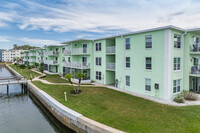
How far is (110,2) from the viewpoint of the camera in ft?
62.7

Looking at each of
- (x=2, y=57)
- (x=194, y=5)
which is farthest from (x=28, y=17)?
(x=2, y=57)

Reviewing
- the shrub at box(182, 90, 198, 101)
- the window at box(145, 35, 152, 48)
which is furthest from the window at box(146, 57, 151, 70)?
the shrub at box(182, 90, 198, 101)

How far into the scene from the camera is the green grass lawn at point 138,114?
345 inches

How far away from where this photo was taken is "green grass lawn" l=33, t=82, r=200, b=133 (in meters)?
8.77

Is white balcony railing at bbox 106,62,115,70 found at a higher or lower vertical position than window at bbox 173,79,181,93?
higher

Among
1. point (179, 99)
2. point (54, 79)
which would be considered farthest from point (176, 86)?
point (54, 79)

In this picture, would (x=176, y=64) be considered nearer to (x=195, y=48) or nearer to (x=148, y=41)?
(x=195, y=48)

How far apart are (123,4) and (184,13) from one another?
8313 millimetres

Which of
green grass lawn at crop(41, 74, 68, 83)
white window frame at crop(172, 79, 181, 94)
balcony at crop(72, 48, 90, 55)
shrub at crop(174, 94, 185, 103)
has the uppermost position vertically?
balcony at crop(72, 48, 90, 55)

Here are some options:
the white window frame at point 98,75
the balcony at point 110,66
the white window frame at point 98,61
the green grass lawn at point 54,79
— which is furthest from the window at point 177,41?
the green grass lawn at point 54,79

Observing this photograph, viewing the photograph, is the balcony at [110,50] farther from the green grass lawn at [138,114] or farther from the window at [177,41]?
the window at [177,41]

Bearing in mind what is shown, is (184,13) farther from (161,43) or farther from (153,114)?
(153,114)

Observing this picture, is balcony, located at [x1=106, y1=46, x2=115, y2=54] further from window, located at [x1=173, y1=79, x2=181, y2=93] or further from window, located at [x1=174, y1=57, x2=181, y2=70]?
window, located at [x1=173, y1=79, x2=181, y2=93]

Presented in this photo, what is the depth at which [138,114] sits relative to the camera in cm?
1098
